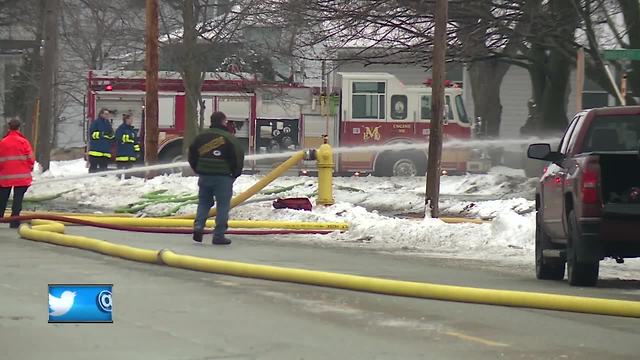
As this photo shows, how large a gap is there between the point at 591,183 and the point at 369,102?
21150mm

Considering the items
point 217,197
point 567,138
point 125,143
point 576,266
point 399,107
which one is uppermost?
point 399,107

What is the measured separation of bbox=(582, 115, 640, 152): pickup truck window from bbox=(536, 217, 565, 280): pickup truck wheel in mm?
1189

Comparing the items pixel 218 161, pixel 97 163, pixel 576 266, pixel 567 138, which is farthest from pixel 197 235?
pixel 97 163

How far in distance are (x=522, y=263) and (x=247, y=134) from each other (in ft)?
61.9

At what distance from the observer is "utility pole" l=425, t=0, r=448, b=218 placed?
17.3 metres

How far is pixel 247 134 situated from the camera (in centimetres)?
3133

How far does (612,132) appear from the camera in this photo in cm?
1097

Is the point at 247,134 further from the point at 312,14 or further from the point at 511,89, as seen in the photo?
the point at 511,89

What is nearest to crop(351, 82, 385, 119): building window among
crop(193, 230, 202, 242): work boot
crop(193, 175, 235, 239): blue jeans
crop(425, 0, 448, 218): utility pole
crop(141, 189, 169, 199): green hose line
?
crop(141, 189, 169, 199): green hose line

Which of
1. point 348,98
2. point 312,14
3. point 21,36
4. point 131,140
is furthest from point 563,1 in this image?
point 21,36

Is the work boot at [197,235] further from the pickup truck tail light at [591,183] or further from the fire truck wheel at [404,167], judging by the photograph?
the fire truck wheel at [404,167]

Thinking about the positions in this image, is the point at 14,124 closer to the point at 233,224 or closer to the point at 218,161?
the point at 233,224

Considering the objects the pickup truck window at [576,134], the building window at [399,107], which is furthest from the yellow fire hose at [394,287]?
the building window at [399,107]

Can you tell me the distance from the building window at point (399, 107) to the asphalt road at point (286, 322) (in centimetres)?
1883
